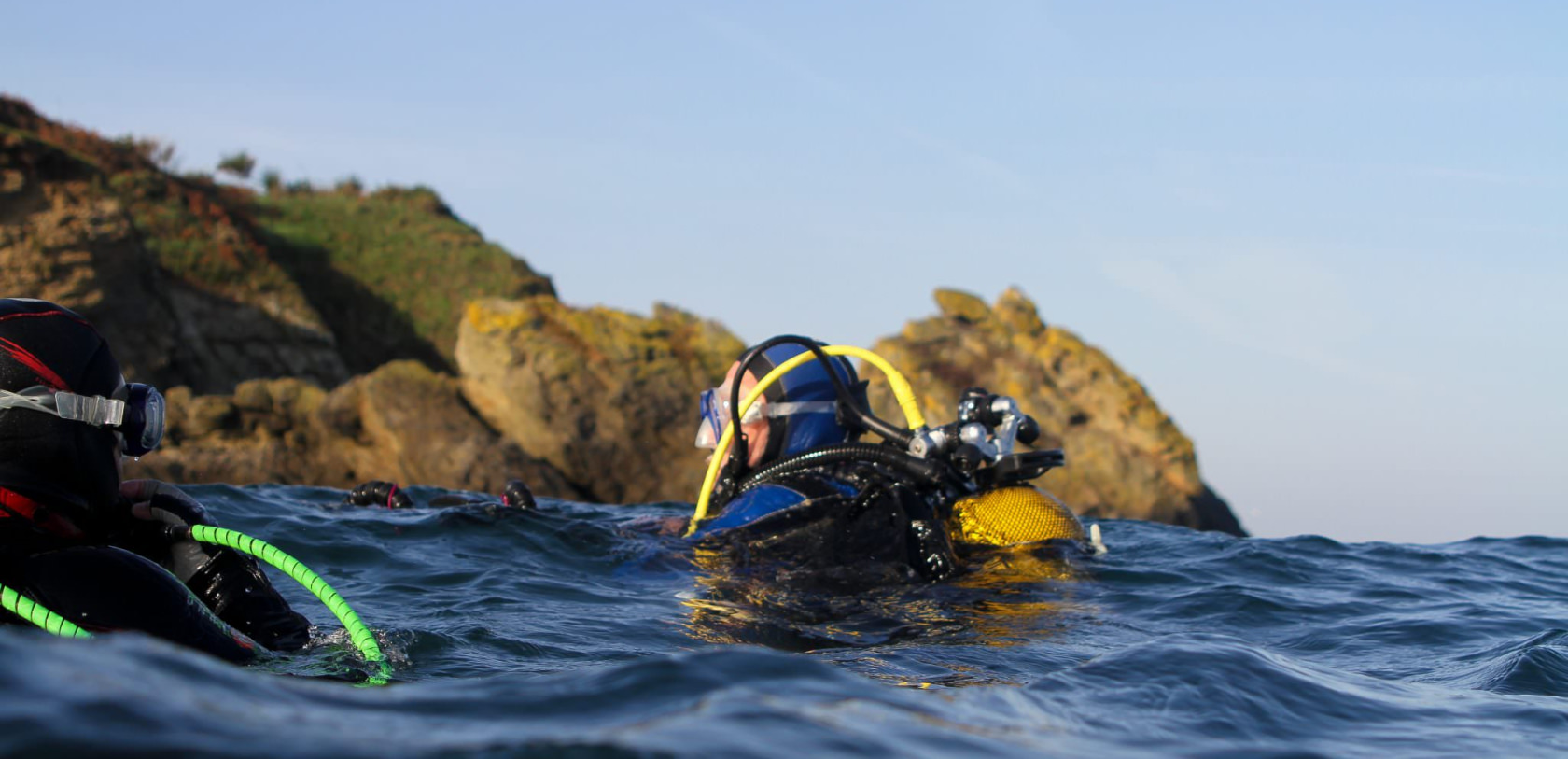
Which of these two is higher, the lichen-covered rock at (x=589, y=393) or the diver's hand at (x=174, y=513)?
the lichen-covered rock at (x=589, y=393)

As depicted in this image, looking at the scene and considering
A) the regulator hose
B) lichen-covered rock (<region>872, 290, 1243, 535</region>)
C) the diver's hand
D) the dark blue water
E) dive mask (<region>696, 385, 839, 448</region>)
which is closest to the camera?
the dark blue water

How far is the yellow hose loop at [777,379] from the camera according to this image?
625 centimetres

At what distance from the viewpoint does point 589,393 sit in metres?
17.6

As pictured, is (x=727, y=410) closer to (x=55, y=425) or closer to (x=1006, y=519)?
(x=1006, y=519)

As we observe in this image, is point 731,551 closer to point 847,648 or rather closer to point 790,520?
point 790,520

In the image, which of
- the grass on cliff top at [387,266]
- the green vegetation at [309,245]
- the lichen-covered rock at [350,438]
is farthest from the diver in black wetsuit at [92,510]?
the grass on cliff top at [387,266]

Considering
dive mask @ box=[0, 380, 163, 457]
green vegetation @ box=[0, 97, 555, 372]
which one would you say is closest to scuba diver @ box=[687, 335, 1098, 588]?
dive mask @ box=[0, 380, 163, 457]

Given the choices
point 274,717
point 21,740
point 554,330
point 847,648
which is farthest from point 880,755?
point 554,330

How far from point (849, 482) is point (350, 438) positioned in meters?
11.9

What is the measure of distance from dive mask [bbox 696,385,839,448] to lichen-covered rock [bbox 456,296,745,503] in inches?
403

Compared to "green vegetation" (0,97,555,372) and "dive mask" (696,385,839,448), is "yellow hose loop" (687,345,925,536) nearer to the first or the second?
"dive mask" (696,385,839,448)

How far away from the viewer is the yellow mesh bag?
238 inches

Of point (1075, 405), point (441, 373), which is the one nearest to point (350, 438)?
point (441, 373)

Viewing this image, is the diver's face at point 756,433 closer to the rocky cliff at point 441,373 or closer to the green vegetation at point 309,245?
the rocky cliff at point 441,373
